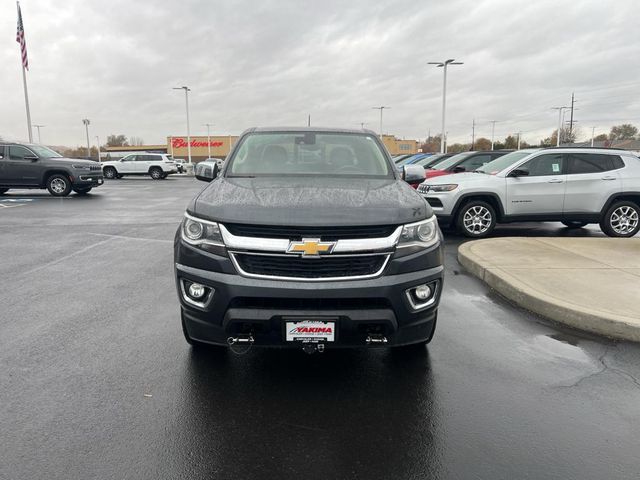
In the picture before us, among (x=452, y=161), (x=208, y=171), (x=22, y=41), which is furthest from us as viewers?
(x=22, y=41)

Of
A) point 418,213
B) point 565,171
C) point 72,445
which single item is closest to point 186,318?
point 72,445

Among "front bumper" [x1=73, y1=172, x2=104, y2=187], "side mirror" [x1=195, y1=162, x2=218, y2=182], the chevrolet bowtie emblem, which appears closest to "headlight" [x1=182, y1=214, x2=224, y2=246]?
the chevrolet bowtie emblem

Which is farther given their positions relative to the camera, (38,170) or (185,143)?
→ (185,143)

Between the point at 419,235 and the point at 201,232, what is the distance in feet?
4.81

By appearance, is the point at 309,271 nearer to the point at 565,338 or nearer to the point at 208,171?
the point at 208,171

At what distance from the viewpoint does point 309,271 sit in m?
→ 2.96

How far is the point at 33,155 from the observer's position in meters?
17.2

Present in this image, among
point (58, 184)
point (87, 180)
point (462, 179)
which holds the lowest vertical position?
point (58, 184)

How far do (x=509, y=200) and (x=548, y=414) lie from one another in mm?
6847

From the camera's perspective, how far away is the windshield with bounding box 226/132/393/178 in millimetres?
4367

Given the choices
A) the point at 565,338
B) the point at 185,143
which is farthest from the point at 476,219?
the point at 185,143

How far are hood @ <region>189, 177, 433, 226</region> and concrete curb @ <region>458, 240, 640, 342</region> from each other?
2.11 m

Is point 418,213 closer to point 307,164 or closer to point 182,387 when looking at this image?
point 307,164

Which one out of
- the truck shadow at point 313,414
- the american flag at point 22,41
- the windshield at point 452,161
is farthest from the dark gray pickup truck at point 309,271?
the american flag at point 22,41
